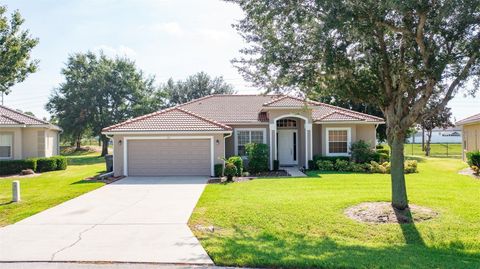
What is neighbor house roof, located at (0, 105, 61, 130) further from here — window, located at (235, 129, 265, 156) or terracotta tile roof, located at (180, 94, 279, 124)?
window, located at (235, 129, 265, 156)

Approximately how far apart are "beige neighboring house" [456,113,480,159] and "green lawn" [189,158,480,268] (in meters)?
11.2

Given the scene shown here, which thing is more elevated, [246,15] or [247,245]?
[246,15]

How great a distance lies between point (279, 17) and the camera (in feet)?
33.2

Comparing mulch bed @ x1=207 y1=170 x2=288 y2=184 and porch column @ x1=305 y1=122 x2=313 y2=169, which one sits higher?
porch column @ x1=305 y1=122 x2=313 y2=169

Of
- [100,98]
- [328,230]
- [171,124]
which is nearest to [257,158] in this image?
[171,124]

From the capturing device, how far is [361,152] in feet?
73.5

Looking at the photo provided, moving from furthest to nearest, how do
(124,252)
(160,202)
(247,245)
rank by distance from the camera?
1. (160,202)
2. (247,245)
3. (124,252)

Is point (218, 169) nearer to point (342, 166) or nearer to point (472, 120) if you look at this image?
point (342, 166)

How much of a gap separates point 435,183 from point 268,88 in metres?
9.37

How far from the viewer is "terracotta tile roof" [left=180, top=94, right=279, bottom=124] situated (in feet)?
76.7

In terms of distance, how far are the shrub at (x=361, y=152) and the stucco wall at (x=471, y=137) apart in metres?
7.72

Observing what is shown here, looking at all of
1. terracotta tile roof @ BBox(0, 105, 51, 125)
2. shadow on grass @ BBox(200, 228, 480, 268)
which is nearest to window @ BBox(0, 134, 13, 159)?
terracotta tile roof @ BBox(0, 105, 51, 125)

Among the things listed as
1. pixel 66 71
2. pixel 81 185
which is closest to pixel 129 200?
pixel 81 185

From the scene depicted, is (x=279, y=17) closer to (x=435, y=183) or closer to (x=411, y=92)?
(x=411, y=92)
